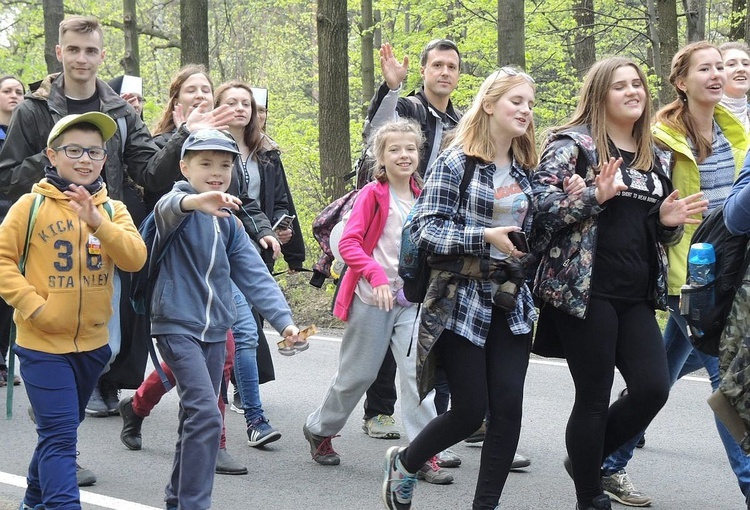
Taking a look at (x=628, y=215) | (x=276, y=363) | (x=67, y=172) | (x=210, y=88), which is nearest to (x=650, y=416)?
(x=628, y=215)

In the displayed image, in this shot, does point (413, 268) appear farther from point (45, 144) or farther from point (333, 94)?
point (333, 94)

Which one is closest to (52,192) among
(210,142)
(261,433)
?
(210,142)

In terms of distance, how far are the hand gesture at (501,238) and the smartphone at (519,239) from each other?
26mm

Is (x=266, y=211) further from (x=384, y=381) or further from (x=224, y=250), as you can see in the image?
(x=224, y=250)

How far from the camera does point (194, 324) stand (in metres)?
4.75

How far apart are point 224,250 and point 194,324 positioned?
0.39 meters

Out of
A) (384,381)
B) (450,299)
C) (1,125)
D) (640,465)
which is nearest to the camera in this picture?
(450,299)

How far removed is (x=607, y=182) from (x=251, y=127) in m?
3.27

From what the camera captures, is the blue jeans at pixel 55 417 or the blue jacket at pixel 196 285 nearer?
the blue jeans at pixel 55 417

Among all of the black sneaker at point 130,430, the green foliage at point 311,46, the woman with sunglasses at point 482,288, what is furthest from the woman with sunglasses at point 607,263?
the green foliage at point 311,46

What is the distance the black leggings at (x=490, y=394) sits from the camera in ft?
15.0

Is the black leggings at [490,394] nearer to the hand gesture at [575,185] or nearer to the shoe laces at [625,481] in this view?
the hand gesture at [575,185]

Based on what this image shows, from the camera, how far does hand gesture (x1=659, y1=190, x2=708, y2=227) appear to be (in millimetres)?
4590

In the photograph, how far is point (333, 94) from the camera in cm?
1370
